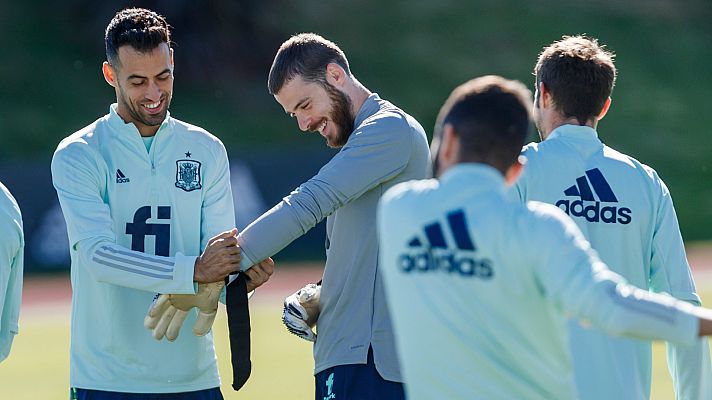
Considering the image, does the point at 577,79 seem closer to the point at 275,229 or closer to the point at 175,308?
the point at 275,229

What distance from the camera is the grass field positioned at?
1055 cm

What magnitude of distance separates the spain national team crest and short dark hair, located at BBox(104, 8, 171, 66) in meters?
0.54

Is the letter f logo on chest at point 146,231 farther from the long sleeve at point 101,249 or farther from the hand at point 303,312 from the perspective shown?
the hand at point 303,312

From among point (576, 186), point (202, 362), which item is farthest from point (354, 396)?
point (576, 186)

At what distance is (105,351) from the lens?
16.8 ft

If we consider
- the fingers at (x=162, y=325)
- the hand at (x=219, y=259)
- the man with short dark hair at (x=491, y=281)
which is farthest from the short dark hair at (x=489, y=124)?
the fingers at (x=162, y=325)

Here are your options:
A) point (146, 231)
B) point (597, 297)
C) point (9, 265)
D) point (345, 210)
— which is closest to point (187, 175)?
point (146, 231)

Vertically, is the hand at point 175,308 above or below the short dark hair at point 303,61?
below

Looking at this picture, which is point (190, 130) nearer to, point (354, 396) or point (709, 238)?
point (354, 396)

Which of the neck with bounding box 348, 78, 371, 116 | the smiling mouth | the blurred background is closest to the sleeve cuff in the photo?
the smiling mouth

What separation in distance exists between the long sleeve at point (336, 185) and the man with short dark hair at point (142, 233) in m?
0.12

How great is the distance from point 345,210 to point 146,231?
0.91 m

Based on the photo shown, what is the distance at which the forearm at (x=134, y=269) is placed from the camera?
4902 millimetres

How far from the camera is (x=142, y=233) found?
5180mm
